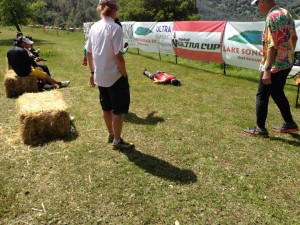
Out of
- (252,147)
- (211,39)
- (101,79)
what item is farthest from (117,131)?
(211,39)

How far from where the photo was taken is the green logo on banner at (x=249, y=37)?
29.8ft

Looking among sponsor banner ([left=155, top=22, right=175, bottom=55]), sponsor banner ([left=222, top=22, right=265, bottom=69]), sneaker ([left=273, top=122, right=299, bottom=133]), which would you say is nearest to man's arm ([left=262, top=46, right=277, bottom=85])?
sneaker ([left=273, top=122, right=299, bottom=133])

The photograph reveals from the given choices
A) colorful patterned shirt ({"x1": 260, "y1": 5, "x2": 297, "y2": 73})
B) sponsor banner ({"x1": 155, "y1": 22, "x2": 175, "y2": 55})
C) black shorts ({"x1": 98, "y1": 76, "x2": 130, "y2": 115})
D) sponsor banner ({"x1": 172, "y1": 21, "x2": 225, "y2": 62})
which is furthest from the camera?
sponsor banner ({"x1": 155, "y1": 22, "x2": 175, "y2": 55})

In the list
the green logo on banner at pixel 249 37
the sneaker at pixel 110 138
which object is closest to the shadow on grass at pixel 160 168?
the sneaker at pixel 110 138

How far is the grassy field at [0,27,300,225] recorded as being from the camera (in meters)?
3.26

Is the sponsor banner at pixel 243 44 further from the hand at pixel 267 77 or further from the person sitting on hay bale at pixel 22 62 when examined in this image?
the person sitting on hay bale at pixel 22 62

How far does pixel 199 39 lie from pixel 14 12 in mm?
23246

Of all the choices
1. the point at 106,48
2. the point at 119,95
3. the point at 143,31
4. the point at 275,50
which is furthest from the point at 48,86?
the point at 143,31

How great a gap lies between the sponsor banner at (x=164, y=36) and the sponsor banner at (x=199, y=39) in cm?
38

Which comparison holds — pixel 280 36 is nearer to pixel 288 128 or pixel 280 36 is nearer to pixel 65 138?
pixel 288 128

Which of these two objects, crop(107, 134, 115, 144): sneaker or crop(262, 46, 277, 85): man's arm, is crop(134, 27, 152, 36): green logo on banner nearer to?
crop(107, 134, 115, 144): sneaker

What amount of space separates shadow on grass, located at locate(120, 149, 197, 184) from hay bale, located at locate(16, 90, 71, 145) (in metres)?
1.32

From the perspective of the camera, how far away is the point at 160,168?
4.18m

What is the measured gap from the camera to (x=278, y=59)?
4512 mm
